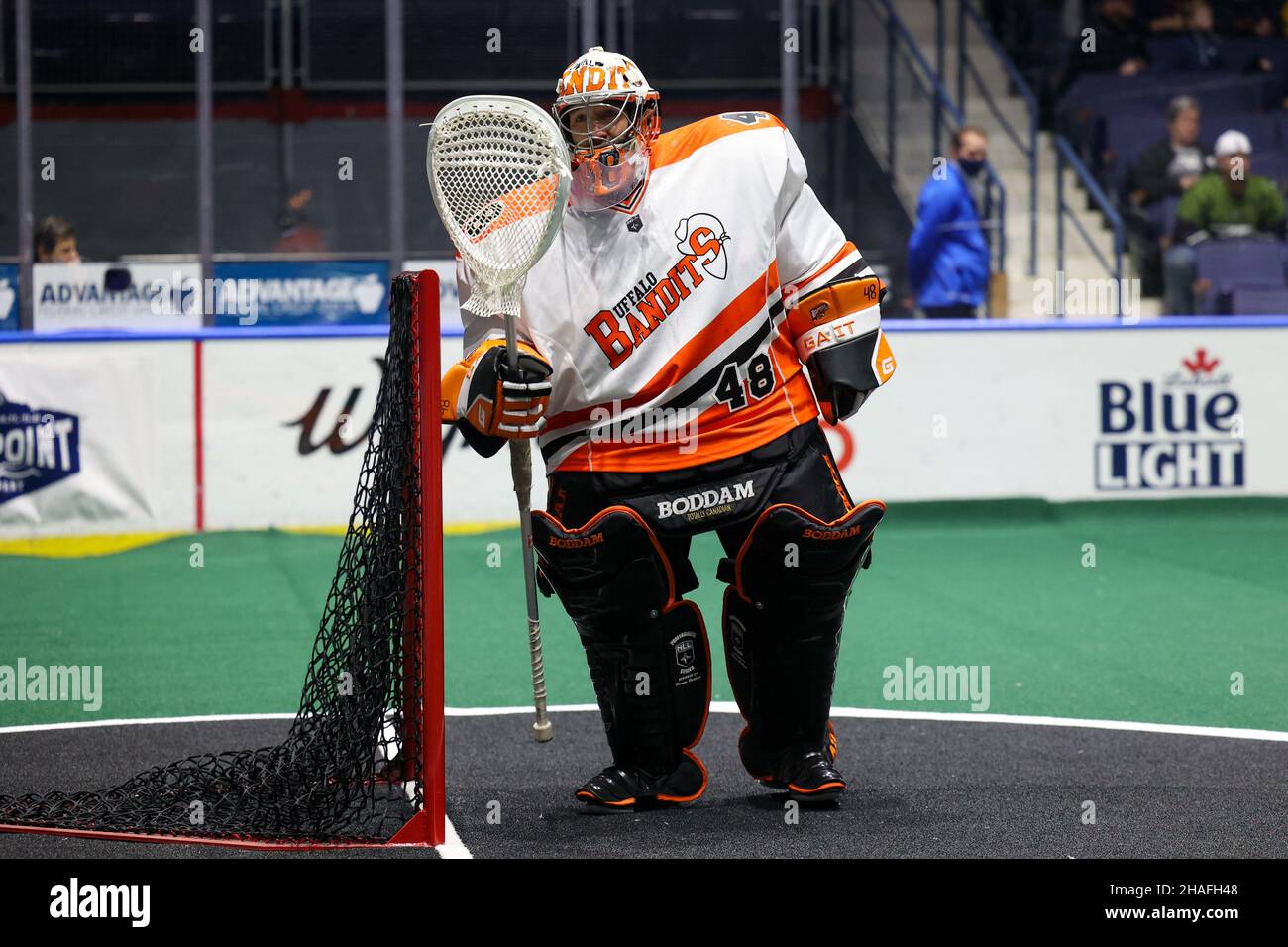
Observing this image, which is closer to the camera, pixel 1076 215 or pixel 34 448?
pixel 34 448

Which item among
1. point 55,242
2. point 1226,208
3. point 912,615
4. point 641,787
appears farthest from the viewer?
point 1226,208

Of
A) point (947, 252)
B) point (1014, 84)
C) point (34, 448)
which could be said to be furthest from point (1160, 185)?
point (34, 448)

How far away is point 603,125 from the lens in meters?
4.07

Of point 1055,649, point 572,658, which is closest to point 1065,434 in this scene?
point 1055,649

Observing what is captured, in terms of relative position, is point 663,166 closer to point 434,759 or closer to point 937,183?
point 434,759

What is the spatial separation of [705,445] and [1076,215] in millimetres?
8687

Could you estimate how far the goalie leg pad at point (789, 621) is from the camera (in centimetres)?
414

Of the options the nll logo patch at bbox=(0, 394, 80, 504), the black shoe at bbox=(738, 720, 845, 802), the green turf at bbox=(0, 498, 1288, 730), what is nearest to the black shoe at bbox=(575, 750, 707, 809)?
the black shoe at bbox=(738, 720, 845, 802)

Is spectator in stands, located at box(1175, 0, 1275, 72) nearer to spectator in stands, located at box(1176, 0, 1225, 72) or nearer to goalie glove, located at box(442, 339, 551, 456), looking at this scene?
spectator in stands, located at box(1176, 0, 1225, 72)

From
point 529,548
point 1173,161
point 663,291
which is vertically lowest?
point 529,548

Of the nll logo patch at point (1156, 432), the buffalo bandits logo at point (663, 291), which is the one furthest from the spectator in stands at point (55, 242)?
the buffalo bandits logo at point (663, 291)

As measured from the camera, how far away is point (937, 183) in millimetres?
9734

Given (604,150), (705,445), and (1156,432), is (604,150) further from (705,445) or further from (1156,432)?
(1156,432)

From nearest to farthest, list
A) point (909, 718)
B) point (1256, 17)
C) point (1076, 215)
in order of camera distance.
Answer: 1. point (909, 718)
2. point (1076, 215)
3. point (1256, 17)
